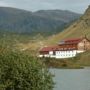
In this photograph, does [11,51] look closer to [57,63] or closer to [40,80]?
[40,80]

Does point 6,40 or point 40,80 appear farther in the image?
point 6,40

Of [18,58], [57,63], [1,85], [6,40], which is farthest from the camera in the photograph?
[57,63]

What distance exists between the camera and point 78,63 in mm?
198125

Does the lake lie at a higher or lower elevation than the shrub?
lower

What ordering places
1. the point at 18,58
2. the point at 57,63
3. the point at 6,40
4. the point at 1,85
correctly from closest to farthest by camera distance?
the point at 1,85 → the point at 18,58 → the point at 6,40 → the point at 57,63

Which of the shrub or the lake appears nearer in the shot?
the shrub

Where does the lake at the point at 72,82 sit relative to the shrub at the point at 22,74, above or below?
below

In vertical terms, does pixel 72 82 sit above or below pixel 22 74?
below

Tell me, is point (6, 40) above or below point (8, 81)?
above

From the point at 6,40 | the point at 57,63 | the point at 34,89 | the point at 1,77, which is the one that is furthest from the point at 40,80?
the point at 57,63

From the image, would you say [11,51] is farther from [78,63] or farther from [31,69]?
[78,63]

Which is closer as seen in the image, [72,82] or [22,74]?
[22,74]

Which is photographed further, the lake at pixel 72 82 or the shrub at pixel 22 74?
the lake at pixel 72 82

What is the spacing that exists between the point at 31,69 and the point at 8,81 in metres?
2.53
